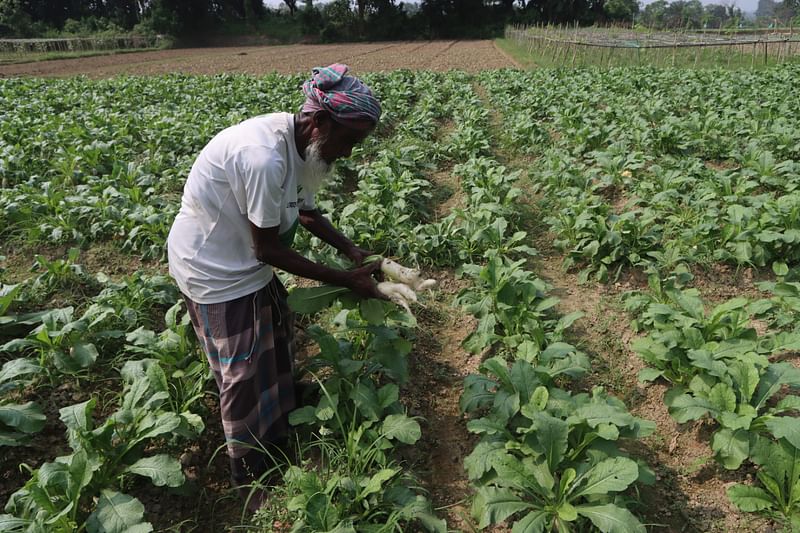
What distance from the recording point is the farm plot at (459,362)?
2.23 meters

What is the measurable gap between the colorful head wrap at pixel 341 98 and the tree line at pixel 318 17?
164 ft

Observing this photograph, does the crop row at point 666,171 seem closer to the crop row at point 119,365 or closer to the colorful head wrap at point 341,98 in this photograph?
the crop row at point 119,365

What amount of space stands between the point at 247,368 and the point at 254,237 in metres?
0.67

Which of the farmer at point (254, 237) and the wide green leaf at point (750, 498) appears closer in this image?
the farmer at point (254, 237)

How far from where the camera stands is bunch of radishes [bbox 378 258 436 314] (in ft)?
7.49

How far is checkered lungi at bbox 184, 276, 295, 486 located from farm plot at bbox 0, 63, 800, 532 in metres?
0.19

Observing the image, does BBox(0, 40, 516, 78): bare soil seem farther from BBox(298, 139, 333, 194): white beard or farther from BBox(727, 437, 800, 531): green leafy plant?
BBox(727, 437, 800, 531): green leafy plant

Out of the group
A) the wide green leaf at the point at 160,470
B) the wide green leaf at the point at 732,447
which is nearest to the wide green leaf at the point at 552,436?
the wide green leaf at the point at 732,447

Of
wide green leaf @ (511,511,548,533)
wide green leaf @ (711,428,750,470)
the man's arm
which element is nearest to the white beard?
the man's arm

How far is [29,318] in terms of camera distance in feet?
11.5

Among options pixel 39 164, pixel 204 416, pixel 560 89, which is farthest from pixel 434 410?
pixel 560 89

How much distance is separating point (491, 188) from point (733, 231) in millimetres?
2483

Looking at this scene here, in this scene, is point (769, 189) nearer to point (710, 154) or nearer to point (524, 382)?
point (710, 154)

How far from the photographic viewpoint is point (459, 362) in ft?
11.8
